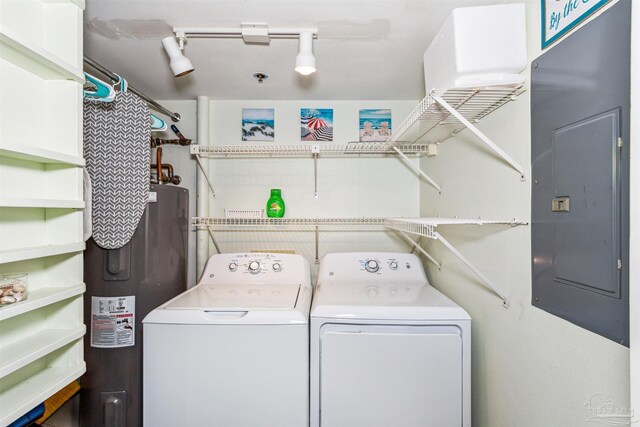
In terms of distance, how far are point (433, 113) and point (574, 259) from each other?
85 cm

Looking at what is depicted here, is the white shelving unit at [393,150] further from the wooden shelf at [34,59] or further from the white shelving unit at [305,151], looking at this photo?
the wooden shelf at [34,59]

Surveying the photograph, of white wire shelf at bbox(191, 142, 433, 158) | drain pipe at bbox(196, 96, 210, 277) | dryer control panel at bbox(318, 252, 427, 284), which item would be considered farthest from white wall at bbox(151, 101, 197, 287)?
dryer control panel at bbox(318, 252, 427, 284)

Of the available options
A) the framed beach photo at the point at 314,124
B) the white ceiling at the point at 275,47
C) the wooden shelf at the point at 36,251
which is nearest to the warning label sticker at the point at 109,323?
the wooden shelf at the point at 36,251

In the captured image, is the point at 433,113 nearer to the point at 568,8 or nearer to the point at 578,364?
the point at 568,8

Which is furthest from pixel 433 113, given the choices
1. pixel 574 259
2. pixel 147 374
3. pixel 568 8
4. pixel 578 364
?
pixel 147 374

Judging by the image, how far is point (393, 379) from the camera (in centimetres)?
139

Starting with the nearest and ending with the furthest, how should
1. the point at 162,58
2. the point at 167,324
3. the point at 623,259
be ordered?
the point at 623,259, the point at 167,324, the point at 162,58

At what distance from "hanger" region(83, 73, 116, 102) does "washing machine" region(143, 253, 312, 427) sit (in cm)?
106

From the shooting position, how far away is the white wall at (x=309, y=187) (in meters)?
2.41

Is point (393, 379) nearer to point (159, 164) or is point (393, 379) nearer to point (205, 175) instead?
point (205, 175)

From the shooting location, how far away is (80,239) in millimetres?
1100

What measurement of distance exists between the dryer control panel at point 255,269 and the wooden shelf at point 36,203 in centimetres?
107

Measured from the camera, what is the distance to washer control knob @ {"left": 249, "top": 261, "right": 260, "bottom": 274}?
2014 mm

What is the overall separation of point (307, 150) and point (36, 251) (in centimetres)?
167
